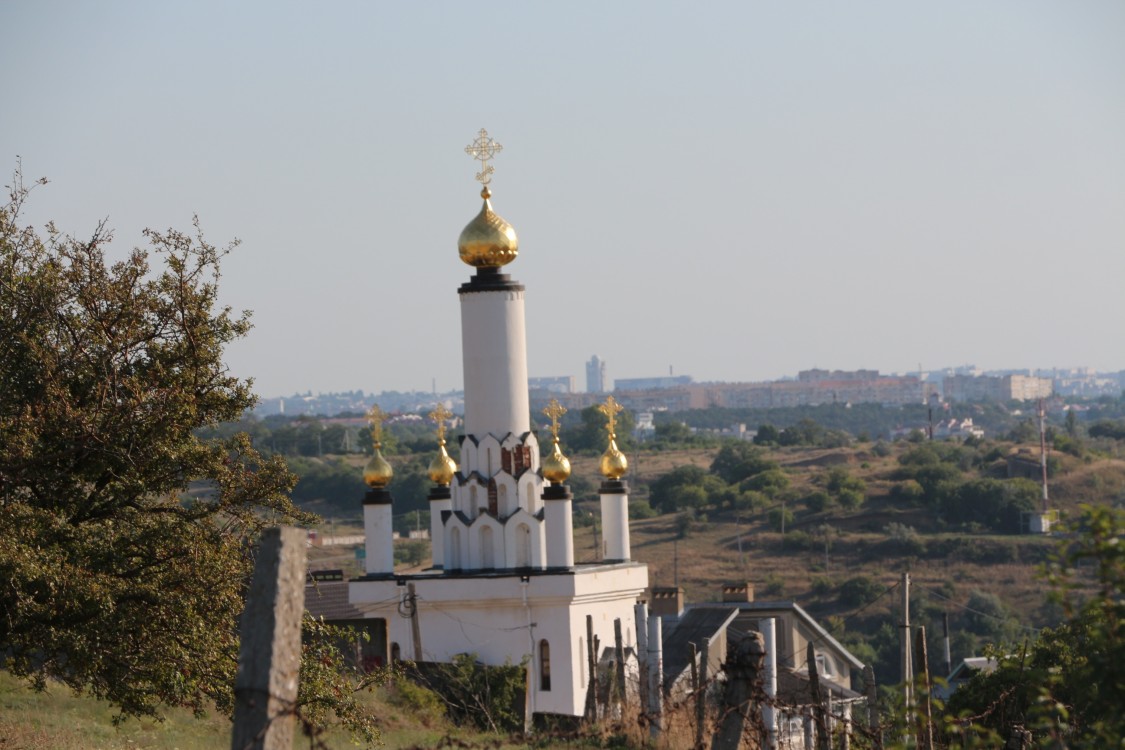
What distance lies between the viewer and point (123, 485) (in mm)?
15672

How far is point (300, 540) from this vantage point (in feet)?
26.6

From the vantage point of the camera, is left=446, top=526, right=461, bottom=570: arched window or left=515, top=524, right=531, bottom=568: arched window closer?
left=515, top=524, right=531, bottom=568: arched window

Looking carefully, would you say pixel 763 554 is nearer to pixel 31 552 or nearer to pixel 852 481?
pixel 852 481

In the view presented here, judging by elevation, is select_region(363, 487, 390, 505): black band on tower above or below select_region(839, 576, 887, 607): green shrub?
above

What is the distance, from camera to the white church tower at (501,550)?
3284 cm

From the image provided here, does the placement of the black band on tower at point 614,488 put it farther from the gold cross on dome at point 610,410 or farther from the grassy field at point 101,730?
the grassy field at point 101,730

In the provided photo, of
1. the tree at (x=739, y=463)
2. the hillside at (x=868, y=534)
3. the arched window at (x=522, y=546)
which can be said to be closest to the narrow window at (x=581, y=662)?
the arched window at (x=522, y=546)

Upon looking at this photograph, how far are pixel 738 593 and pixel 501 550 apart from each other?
14.9 metres

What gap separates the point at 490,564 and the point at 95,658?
19.3 meters

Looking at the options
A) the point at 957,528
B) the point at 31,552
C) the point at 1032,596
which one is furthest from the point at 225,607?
the point at 957,528

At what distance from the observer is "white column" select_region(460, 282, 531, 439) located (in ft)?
112

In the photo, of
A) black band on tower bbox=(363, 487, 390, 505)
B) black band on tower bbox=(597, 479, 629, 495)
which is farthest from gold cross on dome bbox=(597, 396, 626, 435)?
black band on tower bbox=(363, 487, 390, 505)

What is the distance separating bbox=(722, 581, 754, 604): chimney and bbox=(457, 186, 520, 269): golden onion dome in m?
13.4

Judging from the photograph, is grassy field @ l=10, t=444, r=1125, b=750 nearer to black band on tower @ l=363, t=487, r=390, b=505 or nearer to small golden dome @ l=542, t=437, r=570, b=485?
black band on tower @ l=363, t=487, r=390, b=505
